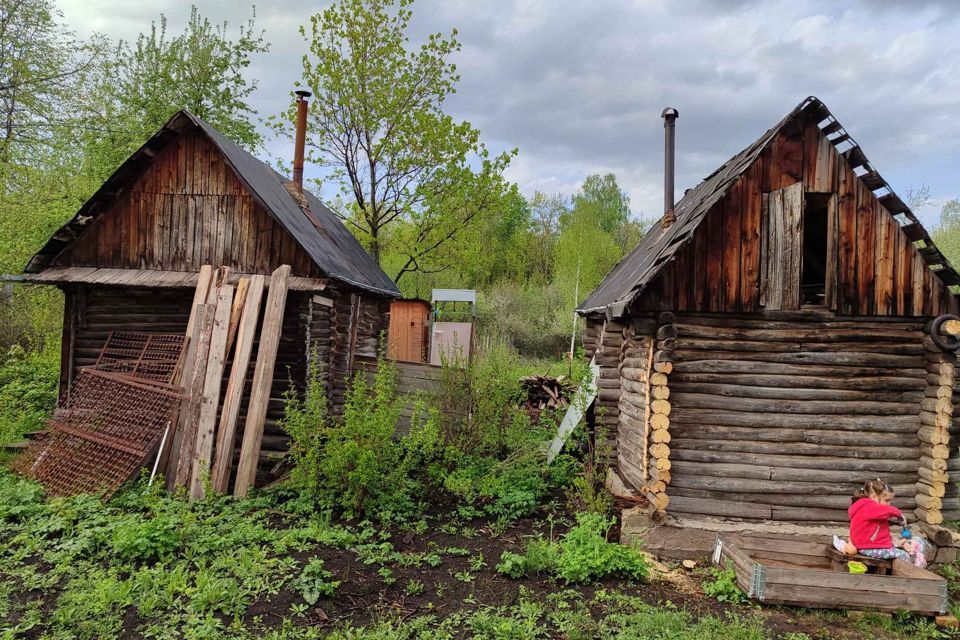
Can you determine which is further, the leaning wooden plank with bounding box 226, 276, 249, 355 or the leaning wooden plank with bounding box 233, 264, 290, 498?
the leaning wooden plank with bounding box 226, 276, 249, 355

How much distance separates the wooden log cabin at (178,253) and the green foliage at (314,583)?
155 inches

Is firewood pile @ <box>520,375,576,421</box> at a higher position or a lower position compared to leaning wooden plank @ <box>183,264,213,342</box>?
lower

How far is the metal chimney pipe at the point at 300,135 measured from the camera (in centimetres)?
1257

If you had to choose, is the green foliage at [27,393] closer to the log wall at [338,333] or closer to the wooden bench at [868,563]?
the log wall at [338,333]

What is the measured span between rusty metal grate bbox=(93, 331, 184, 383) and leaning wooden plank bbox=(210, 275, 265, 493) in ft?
4.66

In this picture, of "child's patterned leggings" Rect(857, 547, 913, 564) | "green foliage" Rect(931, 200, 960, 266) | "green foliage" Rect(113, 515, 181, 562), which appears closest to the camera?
"green foliage" Rect(113, 515, 181, 562)

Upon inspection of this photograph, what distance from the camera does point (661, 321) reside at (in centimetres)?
705

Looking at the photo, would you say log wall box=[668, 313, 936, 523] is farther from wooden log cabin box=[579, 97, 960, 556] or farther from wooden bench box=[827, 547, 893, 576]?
wooden bench box=[827, 547, 893, 576]

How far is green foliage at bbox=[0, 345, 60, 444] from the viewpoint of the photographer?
10766 mm

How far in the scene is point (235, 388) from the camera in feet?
27.1

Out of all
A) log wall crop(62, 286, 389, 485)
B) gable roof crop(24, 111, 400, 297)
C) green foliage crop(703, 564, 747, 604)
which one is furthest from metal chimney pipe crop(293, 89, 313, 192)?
green foliage crop(703, 564, 747, 604)

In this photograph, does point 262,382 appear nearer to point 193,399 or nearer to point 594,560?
point 193,399

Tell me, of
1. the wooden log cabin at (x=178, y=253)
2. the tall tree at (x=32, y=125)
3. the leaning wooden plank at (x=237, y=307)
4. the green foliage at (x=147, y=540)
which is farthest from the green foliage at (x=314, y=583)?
the tall tree at (x=32, y=125)

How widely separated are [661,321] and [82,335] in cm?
1010
